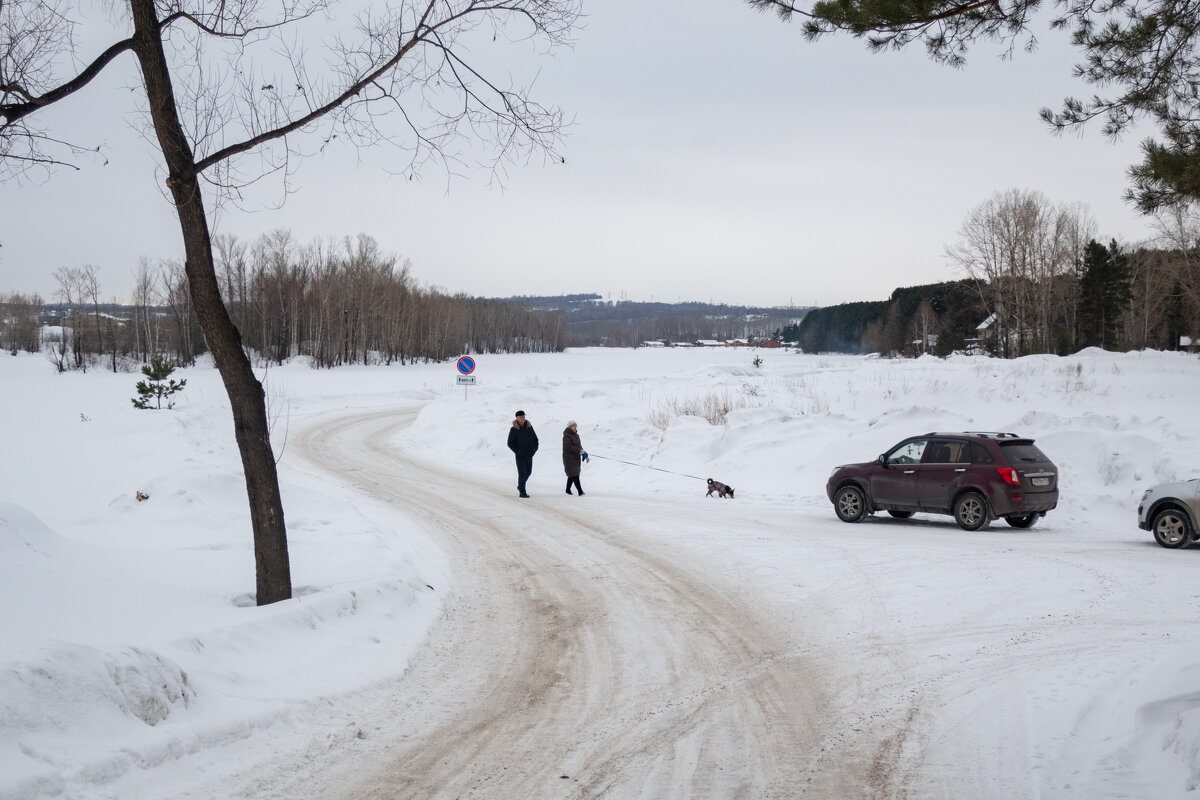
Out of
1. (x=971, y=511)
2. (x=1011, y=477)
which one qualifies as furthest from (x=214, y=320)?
(x=1011, y=477)

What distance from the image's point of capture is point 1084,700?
241 inches

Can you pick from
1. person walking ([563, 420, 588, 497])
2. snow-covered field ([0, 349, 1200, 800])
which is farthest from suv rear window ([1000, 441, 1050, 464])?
person walking ([563, 420, 588, 497])

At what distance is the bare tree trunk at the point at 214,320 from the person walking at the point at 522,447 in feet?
31.3

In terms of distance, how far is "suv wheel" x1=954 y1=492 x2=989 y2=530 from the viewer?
14.1 m

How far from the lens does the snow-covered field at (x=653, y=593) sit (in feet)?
16.1

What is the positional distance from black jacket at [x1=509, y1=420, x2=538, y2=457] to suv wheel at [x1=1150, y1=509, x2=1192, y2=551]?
11601 millimetres

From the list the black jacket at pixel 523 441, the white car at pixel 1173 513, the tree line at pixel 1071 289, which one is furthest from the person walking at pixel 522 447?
the tree line at pixel 1071 289

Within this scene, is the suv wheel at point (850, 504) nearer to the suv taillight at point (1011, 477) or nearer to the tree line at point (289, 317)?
the suv taillight at point (1011, 477)

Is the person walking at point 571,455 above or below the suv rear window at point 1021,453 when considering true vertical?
below

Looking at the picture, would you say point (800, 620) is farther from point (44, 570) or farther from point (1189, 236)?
point (1189, 236)

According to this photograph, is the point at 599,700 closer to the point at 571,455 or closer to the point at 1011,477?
the point at 1011,477

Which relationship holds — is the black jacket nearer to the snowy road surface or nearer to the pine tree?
the snowy road surface

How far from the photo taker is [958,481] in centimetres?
1436

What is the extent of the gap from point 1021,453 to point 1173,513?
2386 millimetres
